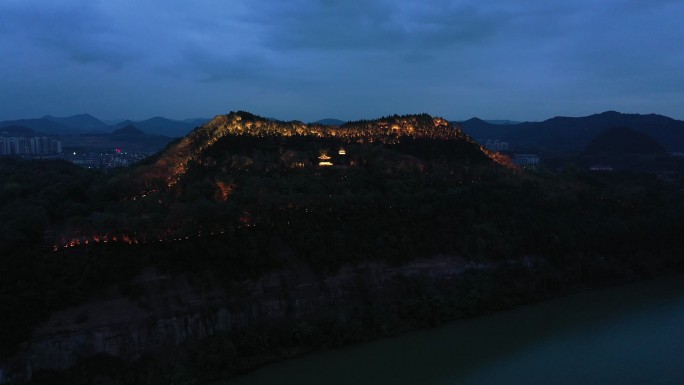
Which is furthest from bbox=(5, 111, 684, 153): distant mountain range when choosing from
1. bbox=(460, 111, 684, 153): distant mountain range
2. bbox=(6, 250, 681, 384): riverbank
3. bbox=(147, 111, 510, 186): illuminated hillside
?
bbox=(6, 250, 681, 384): riverbank

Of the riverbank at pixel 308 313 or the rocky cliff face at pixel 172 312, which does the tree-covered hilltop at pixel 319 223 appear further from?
the rocky cliff face at pixel 172 312

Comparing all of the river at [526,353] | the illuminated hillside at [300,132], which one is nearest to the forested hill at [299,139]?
the illuminated hillside at [300,132]

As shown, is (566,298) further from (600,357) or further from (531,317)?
(600,357)

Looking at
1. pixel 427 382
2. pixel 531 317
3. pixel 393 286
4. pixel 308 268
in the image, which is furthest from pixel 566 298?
pixel 308 268

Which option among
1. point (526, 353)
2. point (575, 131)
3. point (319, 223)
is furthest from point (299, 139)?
point (575, 131)

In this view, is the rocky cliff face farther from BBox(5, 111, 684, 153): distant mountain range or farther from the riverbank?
BBox(5, 111, 684, 153): distant mountain range

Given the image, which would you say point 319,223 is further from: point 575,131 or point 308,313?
point 575,131

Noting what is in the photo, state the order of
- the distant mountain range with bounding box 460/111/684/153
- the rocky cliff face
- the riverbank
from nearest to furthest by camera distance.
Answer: the rocky cliff face
the riverbank
the distant mountain range with bounding box 460/111/684/153
